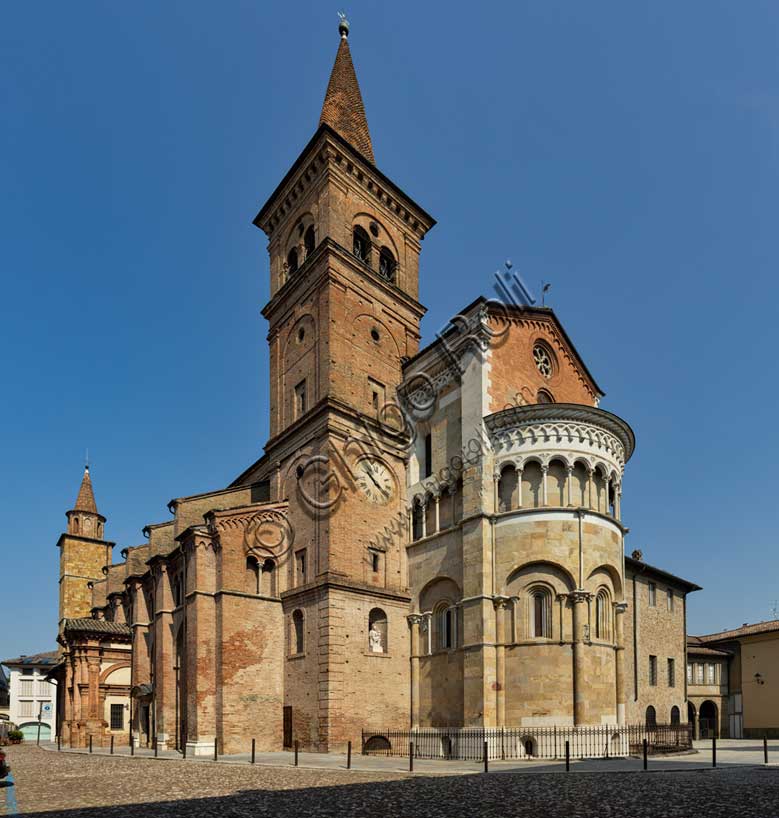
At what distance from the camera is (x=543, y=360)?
108ft

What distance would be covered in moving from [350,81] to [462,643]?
3216 centimetres

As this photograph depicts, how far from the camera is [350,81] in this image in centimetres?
4191

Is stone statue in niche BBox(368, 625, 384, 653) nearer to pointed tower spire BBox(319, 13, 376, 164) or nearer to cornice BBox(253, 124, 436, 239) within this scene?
cornice BBox(253, 124, 436, 239)

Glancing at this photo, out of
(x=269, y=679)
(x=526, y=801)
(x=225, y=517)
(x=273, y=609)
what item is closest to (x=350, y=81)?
(x=225, y=517)

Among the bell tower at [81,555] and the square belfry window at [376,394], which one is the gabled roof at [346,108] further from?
the bell tower at [81,555]

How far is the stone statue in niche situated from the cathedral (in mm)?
91

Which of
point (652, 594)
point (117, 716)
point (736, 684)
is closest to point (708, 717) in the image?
point (736, 684)

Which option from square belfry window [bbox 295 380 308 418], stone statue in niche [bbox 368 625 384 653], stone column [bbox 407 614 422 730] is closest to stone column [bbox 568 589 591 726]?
stone column [bbox 407 614 422 730]

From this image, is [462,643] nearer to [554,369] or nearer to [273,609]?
[273,609]

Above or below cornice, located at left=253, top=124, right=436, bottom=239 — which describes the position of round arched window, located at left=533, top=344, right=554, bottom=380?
below

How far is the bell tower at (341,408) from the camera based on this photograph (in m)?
28.2

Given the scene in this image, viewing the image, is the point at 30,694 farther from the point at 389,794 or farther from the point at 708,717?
the point at 389,794

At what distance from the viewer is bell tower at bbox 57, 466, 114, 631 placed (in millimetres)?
61594

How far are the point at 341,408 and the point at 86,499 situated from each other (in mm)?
45000
